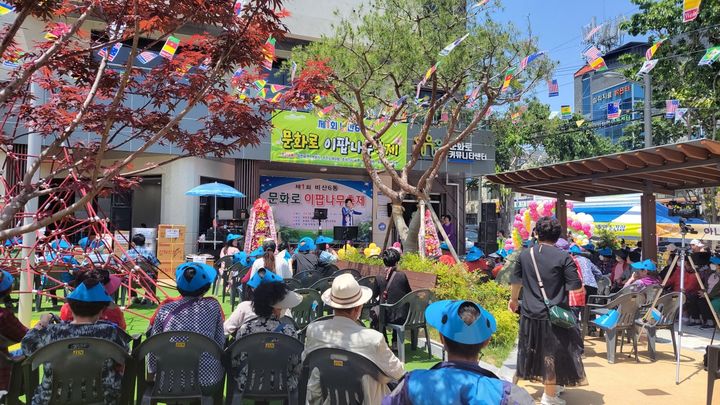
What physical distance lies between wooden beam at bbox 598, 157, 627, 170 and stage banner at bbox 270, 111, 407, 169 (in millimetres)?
9167

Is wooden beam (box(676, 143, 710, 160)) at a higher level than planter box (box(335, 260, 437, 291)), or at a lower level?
higher

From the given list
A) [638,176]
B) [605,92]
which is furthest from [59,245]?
[605,92]

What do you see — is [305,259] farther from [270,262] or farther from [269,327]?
[269,327]

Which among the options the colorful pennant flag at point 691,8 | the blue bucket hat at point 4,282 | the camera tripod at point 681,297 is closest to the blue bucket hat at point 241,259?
the blue bucket hat at point 4,282

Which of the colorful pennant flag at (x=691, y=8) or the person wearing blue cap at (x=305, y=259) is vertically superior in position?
the colorful pennant flag at (x=691, y=8)

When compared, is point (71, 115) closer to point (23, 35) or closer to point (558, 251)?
point (558, 251)

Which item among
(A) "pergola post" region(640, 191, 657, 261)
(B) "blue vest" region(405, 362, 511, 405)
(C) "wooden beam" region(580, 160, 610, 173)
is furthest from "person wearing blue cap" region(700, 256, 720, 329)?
(B) "blue vest" region(405, 362, 511, 405)

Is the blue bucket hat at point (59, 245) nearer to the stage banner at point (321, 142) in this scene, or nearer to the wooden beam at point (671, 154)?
the stage banner at point (321, 142)

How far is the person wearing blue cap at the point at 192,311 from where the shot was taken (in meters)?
3.49

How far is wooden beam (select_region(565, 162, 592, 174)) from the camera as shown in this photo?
8028 millimetres

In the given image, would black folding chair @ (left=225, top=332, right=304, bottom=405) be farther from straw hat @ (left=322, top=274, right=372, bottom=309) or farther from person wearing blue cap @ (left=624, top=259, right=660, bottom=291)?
person wearing blue cap @ (left=624, top=259, right=660, bottom=291)

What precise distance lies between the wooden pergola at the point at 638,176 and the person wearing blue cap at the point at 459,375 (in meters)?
5.57

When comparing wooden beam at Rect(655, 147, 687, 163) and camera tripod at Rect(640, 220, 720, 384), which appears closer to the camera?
camera tripod at Rect(640, 220, 720, 384)

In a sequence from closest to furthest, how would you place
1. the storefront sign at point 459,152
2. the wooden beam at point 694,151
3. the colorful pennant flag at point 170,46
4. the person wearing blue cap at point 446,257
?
the colorful pennant flag at point 170,46
the wooden beam at point 694,151
the person wearing blue cap at point 446,257
the storefront sign at point 459,152
